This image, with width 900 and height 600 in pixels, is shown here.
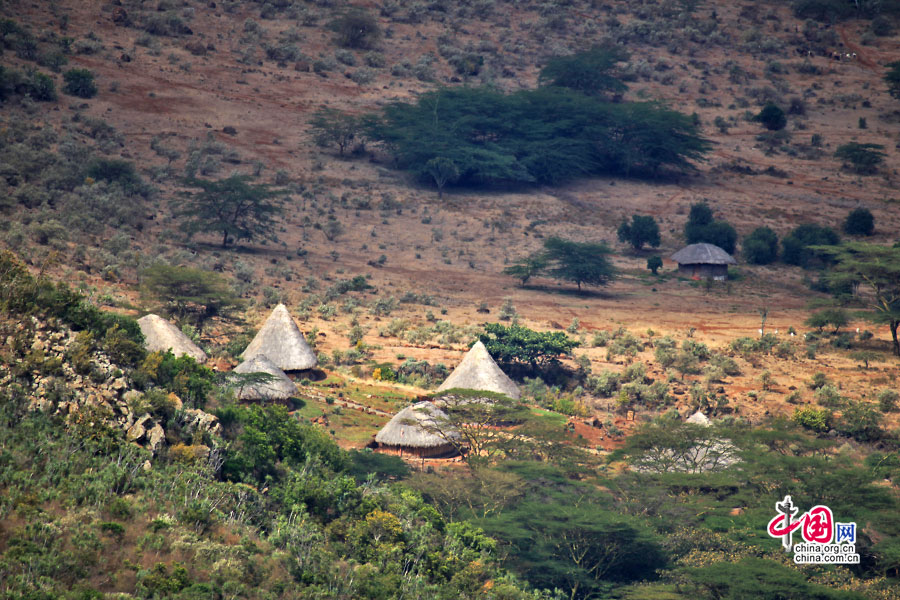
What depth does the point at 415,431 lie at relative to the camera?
29.3m

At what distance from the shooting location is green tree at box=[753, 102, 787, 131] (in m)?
75.2

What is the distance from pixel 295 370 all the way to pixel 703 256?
2879cm

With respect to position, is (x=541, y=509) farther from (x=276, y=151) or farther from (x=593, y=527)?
(x=276, y=151)

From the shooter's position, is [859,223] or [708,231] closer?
[708,231]

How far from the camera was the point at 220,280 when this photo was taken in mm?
38969

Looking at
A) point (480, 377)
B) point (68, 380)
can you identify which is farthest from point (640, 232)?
point (68, 380)

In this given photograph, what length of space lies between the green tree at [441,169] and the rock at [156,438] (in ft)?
155

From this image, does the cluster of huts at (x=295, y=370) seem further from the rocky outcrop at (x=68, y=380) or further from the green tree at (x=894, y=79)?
the green tree at (x=894, y=79)

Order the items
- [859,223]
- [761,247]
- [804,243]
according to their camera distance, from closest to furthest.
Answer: [761,247] < [804,243] < [859,223]

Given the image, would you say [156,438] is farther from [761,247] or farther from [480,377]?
[761,247]

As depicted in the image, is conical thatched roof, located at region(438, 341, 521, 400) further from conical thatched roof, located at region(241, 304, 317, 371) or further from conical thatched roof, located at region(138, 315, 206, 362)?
conical thatched roof, located at region(138, 315, 206, 362)

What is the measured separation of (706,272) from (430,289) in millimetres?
16417

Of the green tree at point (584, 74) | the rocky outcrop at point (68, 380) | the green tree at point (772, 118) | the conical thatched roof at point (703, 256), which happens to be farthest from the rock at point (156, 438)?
the green tree at point (772, 118)

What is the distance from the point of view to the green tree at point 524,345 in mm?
38250
